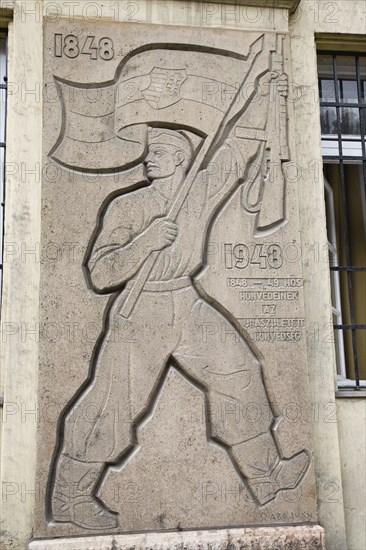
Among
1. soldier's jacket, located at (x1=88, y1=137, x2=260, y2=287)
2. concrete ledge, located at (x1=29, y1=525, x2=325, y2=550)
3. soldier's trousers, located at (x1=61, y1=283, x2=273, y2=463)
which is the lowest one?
concrete ledge, located at (x1=29, y1=525, x2=325, y2=550)

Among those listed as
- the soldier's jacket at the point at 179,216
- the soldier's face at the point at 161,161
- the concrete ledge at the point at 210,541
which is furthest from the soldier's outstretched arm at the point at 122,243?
the concrete ledge at the point at 210,541

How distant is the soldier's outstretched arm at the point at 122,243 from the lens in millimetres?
4379

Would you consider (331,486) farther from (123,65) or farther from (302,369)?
(123,65)

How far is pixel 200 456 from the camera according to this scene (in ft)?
13.9

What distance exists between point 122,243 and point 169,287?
16.3 inches

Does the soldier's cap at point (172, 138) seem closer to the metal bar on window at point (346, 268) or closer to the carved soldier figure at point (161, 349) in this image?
the carved soldier figure at point (161, 349)

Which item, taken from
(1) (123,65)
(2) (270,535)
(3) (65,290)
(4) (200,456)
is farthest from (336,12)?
(2) (270,535)

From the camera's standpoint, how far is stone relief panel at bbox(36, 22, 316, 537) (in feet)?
13.7

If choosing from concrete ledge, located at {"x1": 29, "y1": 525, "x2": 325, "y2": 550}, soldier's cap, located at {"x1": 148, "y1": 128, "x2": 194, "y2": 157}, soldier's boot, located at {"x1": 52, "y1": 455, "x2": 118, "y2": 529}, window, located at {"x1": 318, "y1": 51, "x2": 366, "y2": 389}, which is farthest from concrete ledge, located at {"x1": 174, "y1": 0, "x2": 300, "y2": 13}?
concrete ledge, located at {"x1": 29, "y1": 525, "x2": 325, "y2": 550}

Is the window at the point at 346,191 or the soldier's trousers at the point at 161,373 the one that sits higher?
the window at the point at 346,191

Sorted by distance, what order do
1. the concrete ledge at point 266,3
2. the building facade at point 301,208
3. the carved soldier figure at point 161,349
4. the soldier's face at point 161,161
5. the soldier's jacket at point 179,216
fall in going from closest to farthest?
the carved soldier figure at point 161,349, the building facade at point 301,208, the soldier's jacket at point 179,216, the soldier's face at point 161,161, the concrete ledge at point 266,3

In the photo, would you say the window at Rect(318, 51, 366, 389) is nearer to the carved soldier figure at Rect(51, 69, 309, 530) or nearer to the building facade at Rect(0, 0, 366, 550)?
the building facade at Rect(0, 0, 366, 550)

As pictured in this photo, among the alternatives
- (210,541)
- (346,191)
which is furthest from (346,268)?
(210,541)

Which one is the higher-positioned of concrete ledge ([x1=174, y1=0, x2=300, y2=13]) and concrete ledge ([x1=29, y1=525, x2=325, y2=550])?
concrete ledge ([x1=174, y1=0, x2=300, y2=13])
